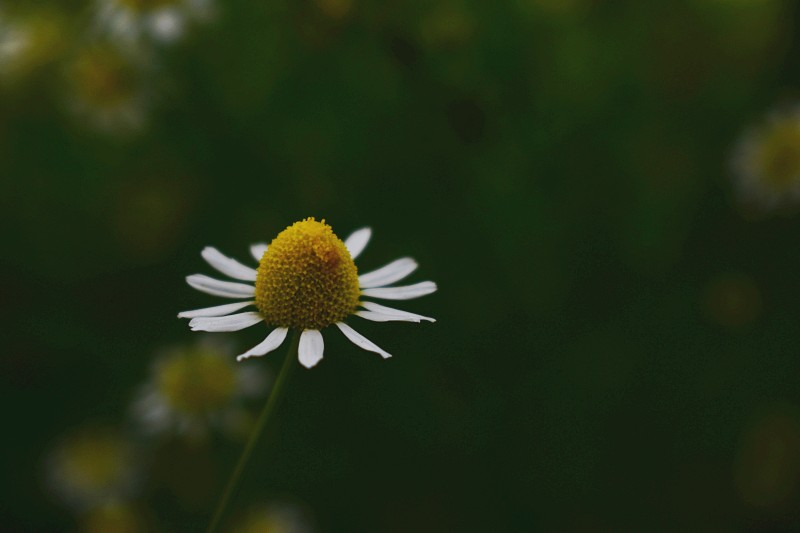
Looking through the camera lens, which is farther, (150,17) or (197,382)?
(150,17)

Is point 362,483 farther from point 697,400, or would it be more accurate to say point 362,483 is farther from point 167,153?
point 167,153

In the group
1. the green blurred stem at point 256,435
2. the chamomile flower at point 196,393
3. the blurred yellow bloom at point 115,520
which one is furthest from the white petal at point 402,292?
the blurred yellow bloom at point 115,520

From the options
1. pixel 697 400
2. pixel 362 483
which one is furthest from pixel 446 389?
pixel 697 400

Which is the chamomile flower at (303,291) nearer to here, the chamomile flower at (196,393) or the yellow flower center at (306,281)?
the yellow flower center at (306,281)

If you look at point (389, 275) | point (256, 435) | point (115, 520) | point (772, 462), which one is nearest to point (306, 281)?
point (389, 275)

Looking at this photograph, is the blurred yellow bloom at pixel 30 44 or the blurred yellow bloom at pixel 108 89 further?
the blurred yellow bloom at pixel 30 44

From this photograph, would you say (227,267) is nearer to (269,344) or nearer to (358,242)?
(358,242)
